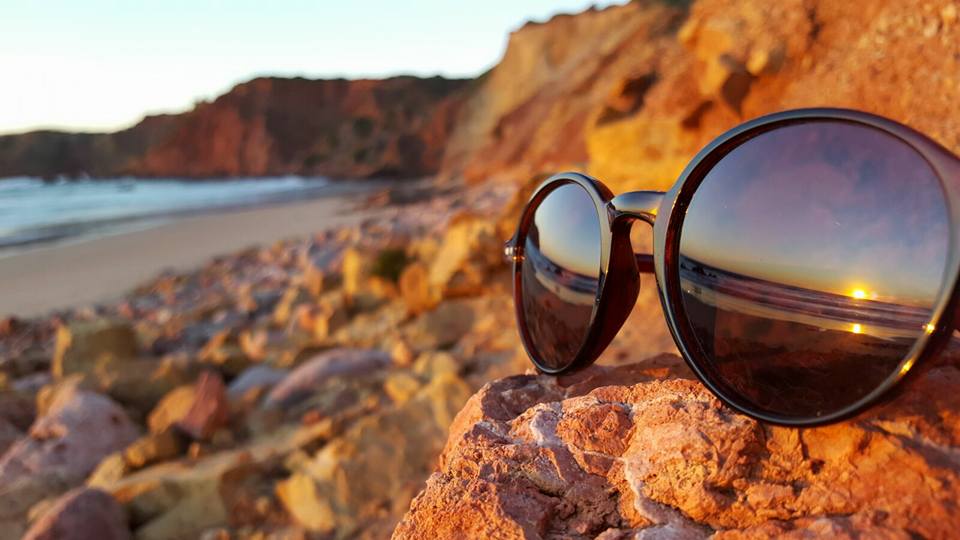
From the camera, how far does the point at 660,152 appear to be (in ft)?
15.1

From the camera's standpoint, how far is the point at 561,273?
1.41 metres

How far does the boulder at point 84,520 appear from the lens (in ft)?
7.48

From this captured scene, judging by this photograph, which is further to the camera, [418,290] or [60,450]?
[418,290]

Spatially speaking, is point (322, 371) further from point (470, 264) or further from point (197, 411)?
point (470, 264)

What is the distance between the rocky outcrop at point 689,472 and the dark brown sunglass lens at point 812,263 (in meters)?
0.06

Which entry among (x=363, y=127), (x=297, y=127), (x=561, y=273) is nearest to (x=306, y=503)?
(x=561, y=273)

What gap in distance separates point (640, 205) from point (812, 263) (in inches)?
13.1

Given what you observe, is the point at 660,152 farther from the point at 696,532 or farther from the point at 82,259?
the point at 82,259

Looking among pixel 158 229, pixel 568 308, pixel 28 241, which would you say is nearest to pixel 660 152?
pixel 568 308

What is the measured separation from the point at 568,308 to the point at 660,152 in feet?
11.6

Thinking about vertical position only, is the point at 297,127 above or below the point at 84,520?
above

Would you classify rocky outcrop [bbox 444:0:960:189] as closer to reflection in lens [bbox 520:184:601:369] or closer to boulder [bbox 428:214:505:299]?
boulder [bbox 428:214:505:299]

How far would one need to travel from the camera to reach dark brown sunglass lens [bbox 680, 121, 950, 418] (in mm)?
793

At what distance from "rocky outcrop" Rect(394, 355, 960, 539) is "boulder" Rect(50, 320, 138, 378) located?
4.56m
